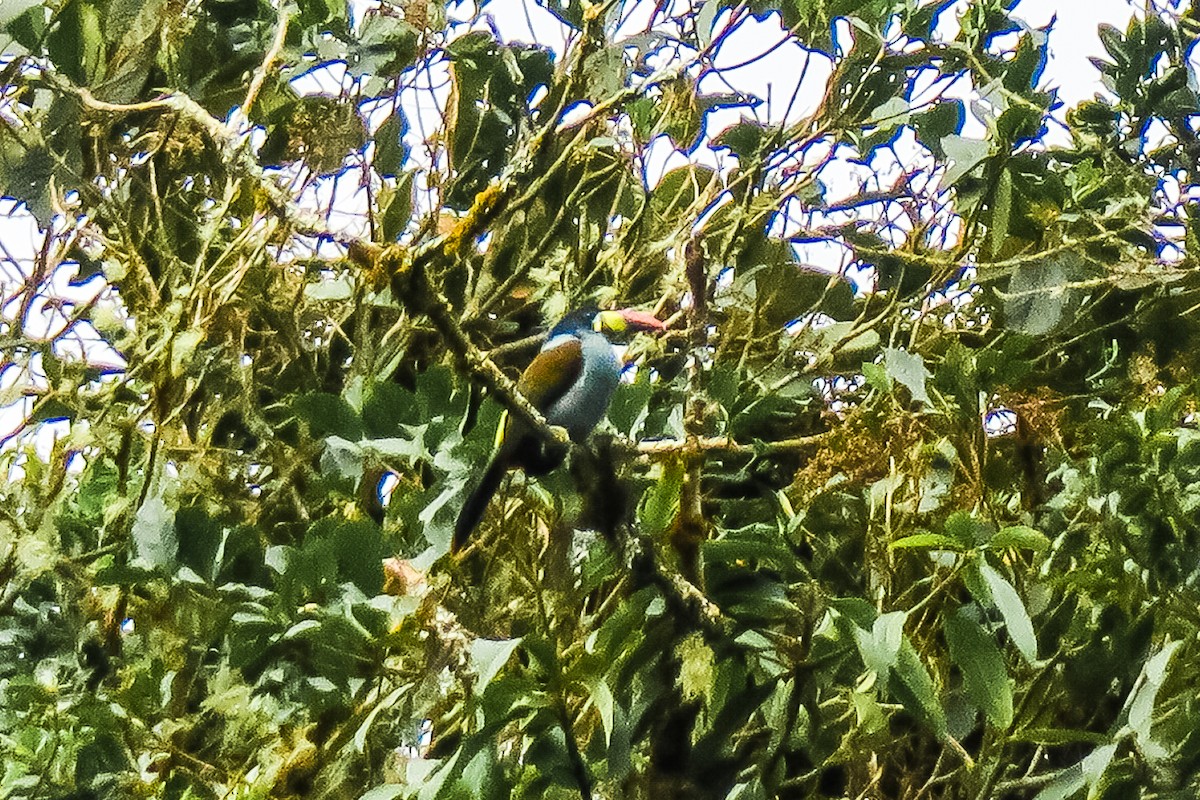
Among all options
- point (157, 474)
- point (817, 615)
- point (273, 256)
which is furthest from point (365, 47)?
point (817, 615)

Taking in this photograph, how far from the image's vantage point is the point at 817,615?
3.98 feet

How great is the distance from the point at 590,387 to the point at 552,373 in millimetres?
82

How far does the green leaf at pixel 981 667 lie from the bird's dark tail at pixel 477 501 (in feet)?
1.59

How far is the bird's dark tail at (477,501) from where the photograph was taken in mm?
1330

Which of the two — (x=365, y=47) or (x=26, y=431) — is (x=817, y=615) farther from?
(x=26, y=431)

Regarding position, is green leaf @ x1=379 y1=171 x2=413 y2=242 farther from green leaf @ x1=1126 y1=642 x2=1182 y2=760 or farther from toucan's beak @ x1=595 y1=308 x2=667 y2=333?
green leaf @ x1=1126 y1=642 x2=1182 y2=760

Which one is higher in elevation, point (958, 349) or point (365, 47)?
point (365, 47)

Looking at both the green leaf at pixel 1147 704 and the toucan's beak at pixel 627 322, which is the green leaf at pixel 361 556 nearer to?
the toucan's beak at pixel 627 322

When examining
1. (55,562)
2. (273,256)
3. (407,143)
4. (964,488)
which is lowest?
(964,488)

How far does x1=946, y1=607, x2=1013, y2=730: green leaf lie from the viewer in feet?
3.54

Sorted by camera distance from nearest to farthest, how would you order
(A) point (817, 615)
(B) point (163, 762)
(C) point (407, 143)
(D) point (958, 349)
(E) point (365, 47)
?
(A) point (817, 615) < (D) point (958, 349) < (B) point (163, 762) < (E) point (365, 47) < (C) point (407, 143)

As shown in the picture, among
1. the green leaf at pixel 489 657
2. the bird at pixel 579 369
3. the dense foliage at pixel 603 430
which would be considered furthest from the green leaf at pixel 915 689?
the bird at pixel 579 369

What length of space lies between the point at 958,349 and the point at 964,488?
6.1 inches

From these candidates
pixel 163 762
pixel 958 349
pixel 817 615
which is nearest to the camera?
pixel 817 615
